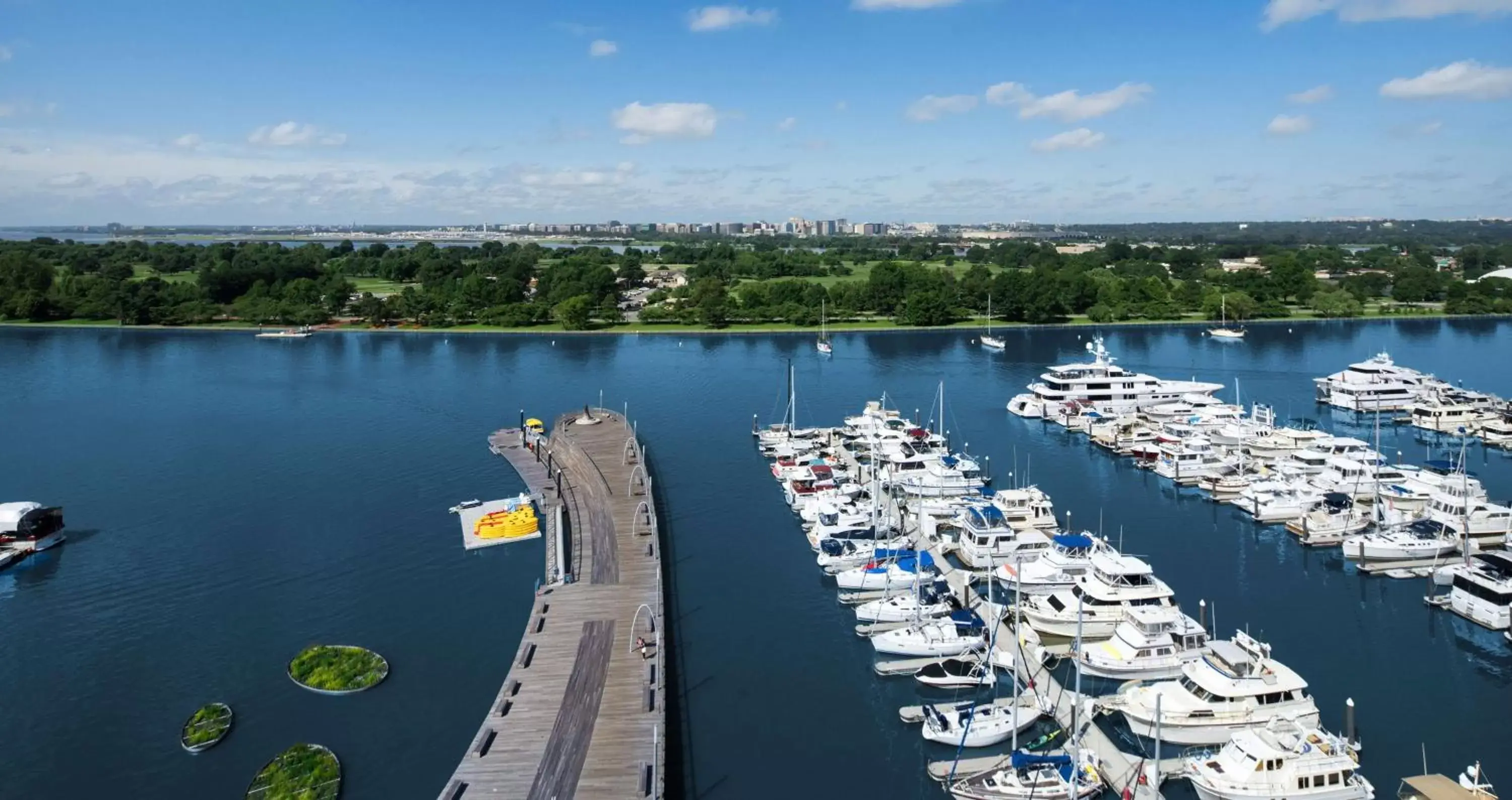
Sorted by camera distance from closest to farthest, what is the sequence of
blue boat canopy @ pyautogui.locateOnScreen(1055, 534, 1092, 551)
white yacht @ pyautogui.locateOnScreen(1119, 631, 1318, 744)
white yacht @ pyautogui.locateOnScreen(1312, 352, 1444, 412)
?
white yacht @ pyautogui.locateOnScreen(1119, 631, 1318, 744) → blue boat canopy @ pyautogui.locateOnScreen(1055, 534, 1092, 551) → white yacht @ pyautogui.locateOnScreen(1312, 352, 1444, 412)

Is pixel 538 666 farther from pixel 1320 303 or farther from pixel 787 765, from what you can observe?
pixel 1320 303

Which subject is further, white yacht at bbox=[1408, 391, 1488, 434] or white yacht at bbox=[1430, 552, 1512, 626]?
white yacht at bbox=[1408, 391, 1488, 434]

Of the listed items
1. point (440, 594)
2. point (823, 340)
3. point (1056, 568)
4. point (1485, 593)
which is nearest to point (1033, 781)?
point (1056, 568)

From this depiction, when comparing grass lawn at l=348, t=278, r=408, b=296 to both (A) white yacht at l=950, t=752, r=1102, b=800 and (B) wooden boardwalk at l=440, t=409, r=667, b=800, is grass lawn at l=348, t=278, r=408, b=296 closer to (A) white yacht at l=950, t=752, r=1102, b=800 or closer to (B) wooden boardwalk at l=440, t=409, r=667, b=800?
(B) wooden boardwalk at l=440, t=409, r=667, b=800

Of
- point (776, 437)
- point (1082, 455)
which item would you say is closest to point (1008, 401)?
point (1082, 455)

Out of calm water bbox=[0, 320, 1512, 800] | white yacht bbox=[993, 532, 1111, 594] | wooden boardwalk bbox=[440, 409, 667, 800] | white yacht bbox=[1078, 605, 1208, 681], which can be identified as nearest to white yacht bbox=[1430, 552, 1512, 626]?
calm water bbox=[0, 320, 1512, 800]

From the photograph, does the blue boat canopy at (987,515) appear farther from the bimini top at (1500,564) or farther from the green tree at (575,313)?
the green tree at (575,313)
